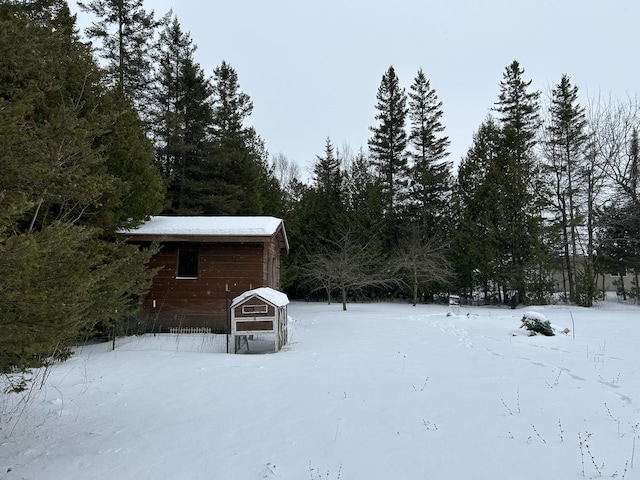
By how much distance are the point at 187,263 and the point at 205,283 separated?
6.35 ft

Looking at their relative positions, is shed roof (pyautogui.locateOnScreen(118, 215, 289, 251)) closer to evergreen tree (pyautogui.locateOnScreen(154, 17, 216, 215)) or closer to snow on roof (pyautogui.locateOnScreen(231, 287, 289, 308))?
snow on roof (pyautogui.locateOnScreen(231, 287, 289, 308))

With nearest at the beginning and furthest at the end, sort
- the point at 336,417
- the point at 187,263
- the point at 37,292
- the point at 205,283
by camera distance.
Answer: the point at 37,292
the point at 336,417
the point at 205,283
the point at 187,263

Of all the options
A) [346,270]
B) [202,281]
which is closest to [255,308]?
[202,281]

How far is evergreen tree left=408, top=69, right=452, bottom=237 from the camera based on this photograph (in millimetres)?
26969

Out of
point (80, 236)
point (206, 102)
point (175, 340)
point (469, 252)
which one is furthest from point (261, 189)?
point (80, 236)

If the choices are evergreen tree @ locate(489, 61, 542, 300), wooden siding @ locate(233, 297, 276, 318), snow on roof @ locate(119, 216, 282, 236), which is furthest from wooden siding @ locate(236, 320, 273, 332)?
evergreen tree @ locate(489, 61, 542, 300)

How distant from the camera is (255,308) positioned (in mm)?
8898

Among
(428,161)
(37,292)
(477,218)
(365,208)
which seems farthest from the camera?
(428,161)

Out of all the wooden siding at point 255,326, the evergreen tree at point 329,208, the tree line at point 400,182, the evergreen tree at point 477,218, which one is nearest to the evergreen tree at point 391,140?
the tree line at point 400,182

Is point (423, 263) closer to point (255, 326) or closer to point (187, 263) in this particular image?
point (187, 263)

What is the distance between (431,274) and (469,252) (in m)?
2.76

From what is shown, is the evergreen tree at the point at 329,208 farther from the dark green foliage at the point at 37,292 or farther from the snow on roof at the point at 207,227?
the dark green foliage at the point at 37,292

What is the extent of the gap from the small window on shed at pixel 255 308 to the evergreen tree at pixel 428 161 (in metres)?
18.9

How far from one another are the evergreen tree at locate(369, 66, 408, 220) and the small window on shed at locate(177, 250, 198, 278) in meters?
17.0
